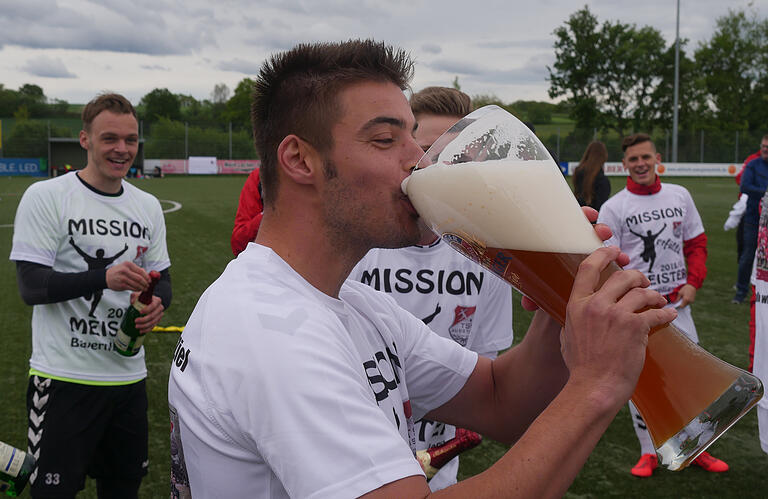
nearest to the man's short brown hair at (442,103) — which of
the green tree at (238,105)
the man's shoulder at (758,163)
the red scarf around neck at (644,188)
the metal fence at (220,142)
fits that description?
the red scarf around neck at (644,188)

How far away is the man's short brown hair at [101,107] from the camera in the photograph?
3.68 metres

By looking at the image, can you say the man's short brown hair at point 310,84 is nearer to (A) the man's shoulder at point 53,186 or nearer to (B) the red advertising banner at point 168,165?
(A) the man's shoulder at point 53,186

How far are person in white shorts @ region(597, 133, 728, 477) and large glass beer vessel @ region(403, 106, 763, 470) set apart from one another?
4036 mm

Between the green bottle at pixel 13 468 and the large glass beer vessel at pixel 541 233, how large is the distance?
2.35m

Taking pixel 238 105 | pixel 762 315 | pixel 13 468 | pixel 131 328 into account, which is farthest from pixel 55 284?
pixel 238 105

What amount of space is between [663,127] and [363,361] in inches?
2356

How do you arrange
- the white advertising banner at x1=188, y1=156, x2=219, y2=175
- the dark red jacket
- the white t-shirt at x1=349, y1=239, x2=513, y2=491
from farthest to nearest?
the white advertising banner at x1=188, y1=156, x2=219, y2=175 < the dark red jacket < the white t-shirt at x1=349, y1=239, x2=513, y2=491

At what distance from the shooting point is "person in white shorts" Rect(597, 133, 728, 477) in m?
5.13

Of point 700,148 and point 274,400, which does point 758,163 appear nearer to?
point 274,400

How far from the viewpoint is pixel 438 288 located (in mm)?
2912

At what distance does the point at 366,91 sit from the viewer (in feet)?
4.50

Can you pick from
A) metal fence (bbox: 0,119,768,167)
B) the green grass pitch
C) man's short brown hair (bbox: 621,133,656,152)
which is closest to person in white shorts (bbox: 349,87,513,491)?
the green grass pitch

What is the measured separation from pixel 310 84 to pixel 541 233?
585 millimetres

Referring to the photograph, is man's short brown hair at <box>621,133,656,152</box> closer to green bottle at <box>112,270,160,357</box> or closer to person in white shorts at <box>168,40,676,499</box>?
green bottle at <box>112,270,160,357</box>
